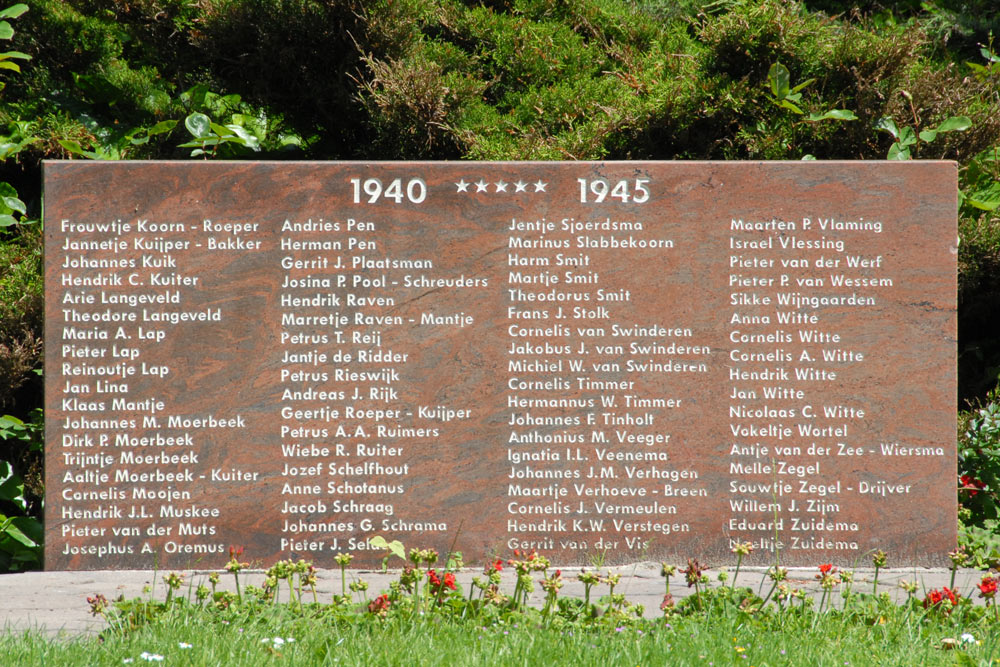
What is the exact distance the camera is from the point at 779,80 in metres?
4.84

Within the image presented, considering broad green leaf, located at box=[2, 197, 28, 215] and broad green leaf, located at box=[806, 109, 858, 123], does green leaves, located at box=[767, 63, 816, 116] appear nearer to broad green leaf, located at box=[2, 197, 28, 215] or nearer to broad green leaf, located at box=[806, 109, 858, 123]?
broad green leaf, located at box=[806, 109, 858, 123]

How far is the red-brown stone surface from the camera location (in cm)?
380

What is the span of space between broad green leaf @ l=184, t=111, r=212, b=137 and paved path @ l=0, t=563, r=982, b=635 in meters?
2.41

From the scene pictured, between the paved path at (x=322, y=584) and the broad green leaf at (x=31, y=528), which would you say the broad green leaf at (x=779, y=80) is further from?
the broad green leaf at (x=31, y=528)

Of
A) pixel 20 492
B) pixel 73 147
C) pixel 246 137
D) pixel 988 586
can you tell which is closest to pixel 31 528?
pixel 20 492

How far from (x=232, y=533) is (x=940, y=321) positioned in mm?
3284

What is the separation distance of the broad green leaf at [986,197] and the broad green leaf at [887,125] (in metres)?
0.54

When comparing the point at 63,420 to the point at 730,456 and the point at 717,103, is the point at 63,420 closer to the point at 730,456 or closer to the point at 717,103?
the point at 730,456

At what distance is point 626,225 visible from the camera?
391 centimetres

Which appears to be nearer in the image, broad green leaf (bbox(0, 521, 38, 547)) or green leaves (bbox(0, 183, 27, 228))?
broad green leaf (bbox(0, 521, 38, 547))

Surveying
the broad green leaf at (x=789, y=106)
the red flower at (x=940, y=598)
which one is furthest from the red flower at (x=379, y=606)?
the broad green leaf at (x=789, y=106)

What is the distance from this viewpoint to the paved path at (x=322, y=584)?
131 inches

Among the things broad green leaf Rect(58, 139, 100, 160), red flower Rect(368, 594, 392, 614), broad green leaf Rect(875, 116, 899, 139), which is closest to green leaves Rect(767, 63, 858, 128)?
broad green leaf Rect(875, 116, 899, 139)

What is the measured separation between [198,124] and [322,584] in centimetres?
270
